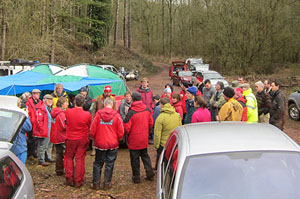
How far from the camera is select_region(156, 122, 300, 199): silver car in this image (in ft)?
10.0

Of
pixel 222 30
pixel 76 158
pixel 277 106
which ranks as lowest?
pixel 76 158

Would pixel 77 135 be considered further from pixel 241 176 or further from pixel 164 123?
pixel 241 176

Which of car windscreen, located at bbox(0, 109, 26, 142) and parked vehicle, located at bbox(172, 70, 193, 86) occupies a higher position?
car windscreen, located at bbox(0, 109, 26, 142)

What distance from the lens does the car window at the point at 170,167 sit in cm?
335

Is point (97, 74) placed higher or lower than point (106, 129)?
higher

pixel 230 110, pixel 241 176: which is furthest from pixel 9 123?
pixel 230 110

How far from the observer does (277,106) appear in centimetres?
818

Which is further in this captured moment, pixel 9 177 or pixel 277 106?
pixel 277 106

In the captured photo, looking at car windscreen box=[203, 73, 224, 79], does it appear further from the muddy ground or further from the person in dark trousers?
the muddy ground

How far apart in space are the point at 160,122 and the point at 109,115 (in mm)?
1004

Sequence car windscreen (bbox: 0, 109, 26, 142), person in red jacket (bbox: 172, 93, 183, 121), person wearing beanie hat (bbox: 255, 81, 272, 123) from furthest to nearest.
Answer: person wearing beanie hat (bbox: 255, 81, 272, 123) → person in red jacket (bbox: 172, 93, 183, 121) → car windscreen (bbox: 0, 109, 26, 142)

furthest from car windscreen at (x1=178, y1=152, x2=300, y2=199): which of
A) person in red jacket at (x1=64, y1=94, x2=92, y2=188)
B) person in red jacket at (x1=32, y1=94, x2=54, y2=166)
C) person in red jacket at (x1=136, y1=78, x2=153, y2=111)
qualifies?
person in red jacket at (x1=136, y1=78, x2=153, y2=111)

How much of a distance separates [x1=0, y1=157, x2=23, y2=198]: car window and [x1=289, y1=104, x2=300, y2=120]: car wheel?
1192cm

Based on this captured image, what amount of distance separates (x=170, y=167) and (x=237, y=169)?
0.84 metres
